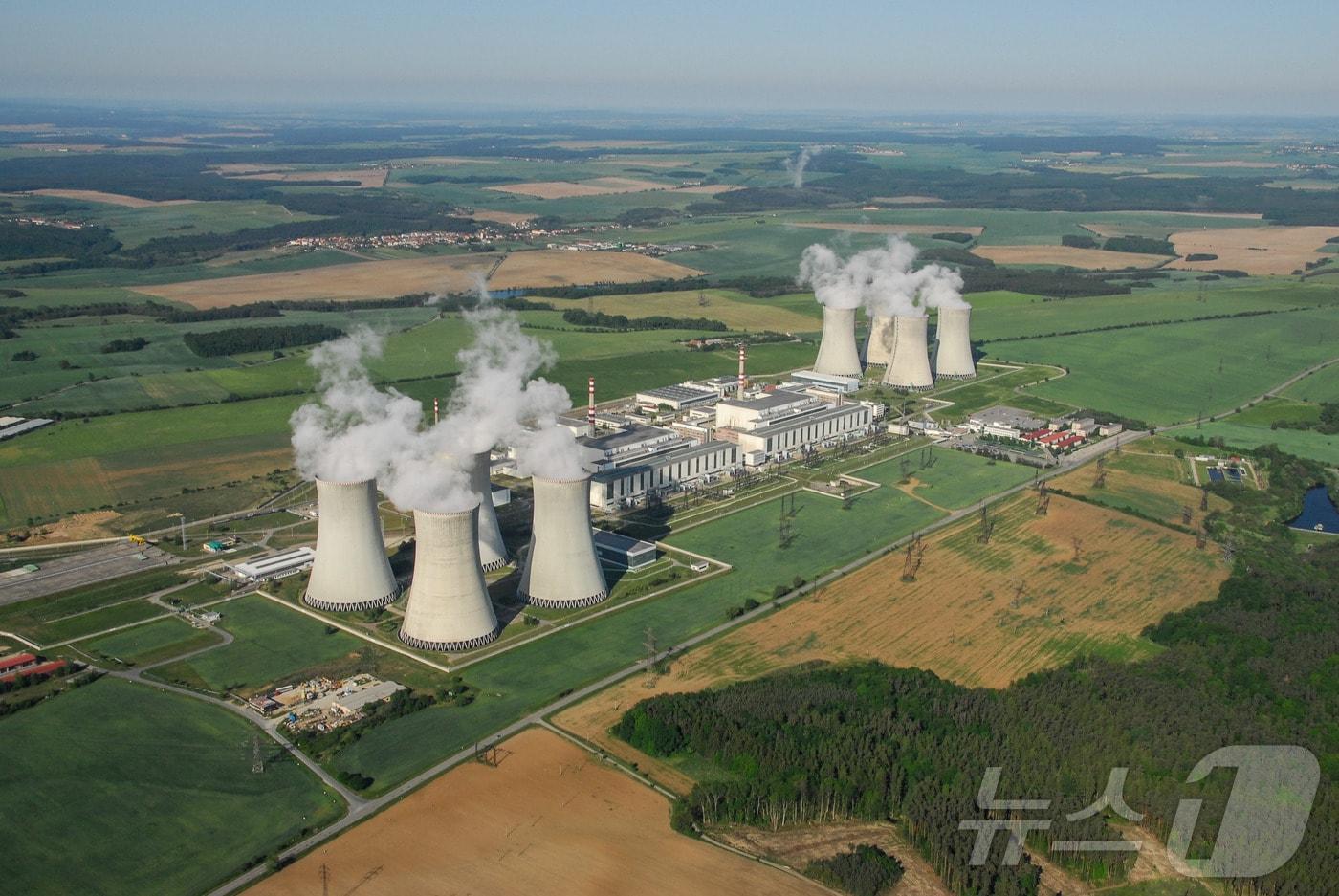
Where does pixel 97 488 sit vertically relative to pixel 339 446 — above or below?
below

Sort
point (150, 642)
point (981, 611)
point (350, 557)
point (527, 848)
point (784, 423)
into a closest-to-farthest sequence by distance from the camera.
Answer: point (527, 848)
point (150, 642)
point (350, 557)
point (981, 611)
point (784, 423)

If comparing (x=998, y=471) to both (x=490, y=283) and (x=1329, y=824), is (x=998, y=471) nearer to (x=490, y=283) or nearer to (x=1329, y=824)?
(x=1329, y=824)

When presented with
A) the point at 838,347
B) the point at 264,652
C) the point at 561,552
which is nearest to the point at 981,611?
the point at 561,552

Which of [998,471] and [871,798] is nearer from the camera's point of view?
A: [871,798]

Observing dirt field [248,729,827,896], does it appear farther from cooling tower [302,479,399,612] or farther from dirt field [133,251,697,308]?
dirt field [133,251,697,308]

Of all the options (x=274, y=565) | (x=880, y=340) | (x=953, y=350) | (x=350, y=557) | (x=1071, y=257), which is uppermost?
(x=1071, y=257)

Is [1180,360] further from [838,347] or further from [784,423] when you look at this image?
[784,423]

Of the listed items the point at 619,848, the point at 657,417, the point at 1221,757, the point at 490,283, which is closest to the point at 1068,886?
the point at 1221,757
